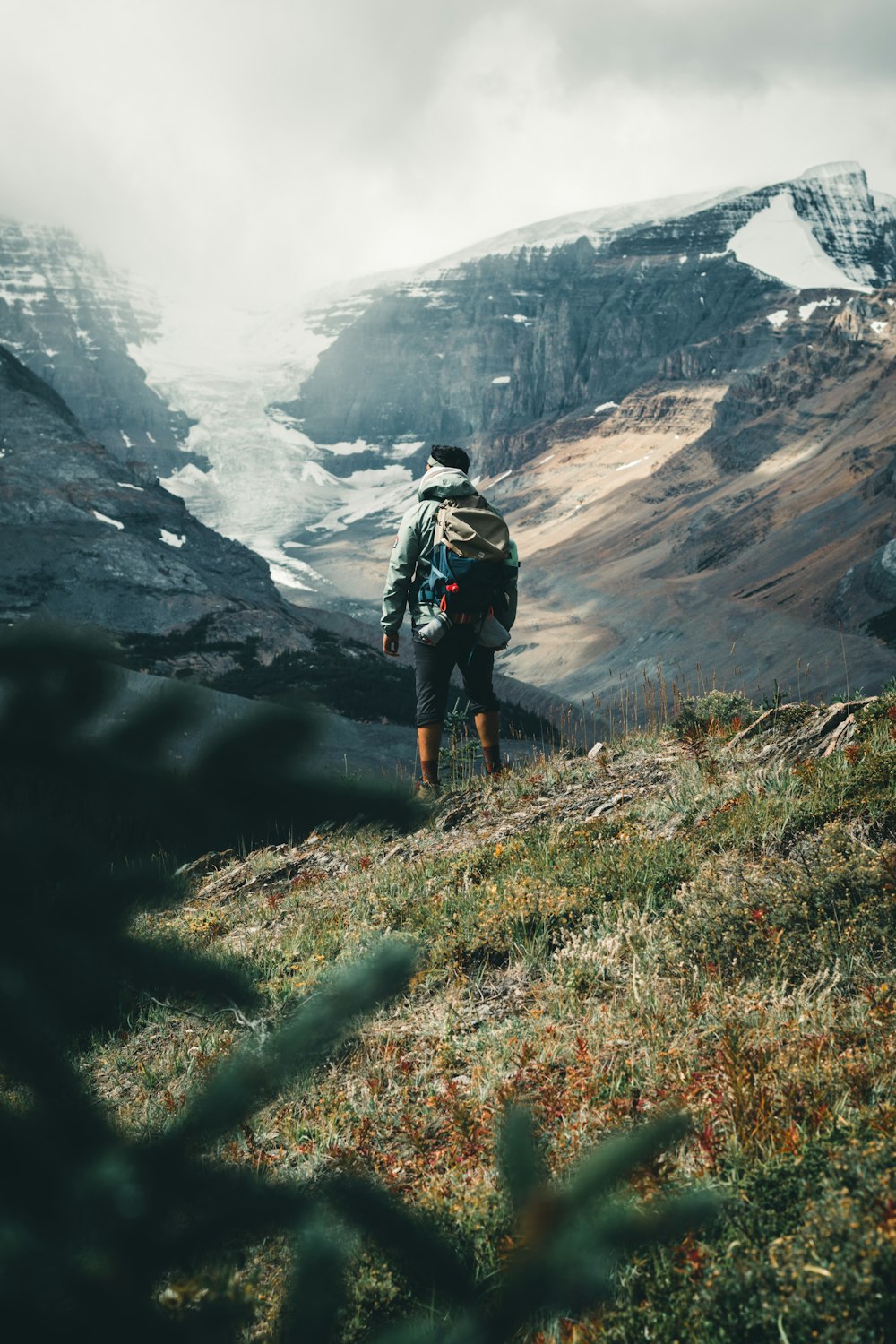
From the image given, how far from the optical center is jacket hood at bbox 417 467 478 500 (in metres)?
6.27

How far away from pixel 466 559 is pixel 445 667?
742mm

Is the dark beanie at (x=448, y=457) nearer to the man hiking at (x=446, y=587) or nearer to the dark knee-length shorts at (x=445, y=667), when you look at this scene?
the man hiking at (x=446, y=587)

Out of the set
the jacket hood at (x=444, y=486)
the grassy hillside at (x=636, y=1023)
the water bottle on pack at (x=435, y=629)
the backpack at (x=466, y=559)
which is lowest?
the grassy hillside at (x=636, y=1023)

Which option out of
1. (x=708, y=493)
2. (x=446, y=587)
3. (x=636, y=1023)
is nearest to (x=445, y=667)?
(x=446, y=587)

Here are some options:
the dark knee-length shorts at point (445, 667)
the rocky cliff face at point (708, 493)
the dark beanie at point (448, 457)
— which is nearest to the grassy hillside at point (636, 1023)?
the dark knee-length shorts at point (445, 667)

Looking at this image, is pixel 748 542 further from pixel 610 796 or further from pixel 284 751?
pixel 284 751

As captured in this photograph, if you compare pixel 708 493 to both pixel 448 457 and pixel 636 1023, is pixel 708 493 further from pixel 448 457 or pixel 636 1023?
pixel 636 1023

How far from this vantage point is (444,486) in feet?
20.6

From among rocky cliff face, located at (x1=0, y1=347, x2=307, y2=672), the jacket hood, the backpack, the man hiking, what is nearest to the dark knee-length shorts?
the man hiking

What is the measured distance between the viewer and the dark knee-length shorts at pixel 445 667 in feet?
21.0

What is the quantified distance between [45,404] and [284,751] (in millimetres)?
60081

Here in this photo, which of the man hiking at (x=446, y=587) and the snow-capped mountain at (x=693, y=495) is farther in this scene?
the snow-capped mountain at (x=693, y=495)

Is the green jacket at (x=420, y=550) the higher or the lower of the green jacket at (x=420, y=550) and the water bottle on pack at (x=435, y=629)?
the higher

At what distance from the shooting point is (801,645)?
50.4 meters
